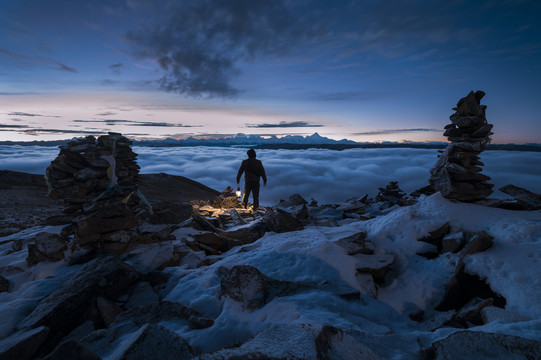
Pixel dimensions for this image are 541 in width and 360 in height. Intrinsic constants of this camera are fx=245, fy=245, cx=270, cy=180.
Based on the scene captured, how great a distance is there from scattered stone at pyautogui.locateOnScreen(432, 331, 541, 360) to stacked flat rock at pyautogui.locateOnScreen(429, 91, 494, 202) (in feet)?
18.7

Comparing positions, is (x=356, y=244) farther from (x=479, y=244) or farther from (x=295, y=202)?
(x=295, y=202)

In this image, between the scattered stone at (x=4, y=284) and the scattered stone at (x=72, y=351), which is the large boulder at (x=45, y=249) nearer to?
the scattered stone at (x=4, y=284)

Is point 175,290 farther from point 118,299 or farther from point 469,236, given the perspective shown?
point 469,236

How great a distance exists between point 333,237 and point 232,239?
135 inches

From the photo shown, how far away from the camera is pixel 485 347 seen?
2.65 meters

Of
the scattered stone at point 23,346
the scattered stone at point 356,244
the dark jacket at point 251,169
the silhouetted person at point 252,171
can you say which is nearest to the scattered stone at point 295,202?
the silhouetted person at point 252,171

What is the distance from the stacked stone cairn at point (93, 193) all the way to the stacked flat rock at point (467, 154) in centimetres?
970

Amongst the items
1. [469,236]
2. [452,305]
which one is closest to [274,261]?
[452,305]

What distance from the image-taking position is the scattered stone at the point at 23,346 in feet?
9.75

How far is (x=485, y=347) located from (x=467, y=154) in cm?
660

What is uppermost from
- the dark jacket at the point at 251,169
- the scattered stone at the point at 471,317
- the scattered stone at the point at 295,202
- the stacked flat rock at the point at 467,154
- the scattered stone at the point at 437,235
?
the stacked flat rock at the point at 467,154

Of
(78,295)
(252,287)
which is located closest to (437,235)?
(252,287)

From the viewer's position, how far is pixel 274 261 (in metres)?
6.09

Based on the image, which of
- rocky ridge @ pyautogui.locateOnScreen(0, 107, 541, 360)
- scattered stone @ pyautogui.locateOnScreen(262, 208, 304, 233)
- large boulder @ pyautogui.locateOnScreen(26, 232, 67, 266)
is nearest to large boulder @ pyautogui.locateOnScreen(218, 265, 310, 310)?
rocky ridge @ pyautogui.locateOnScreen(0, 107, 541, 360)
